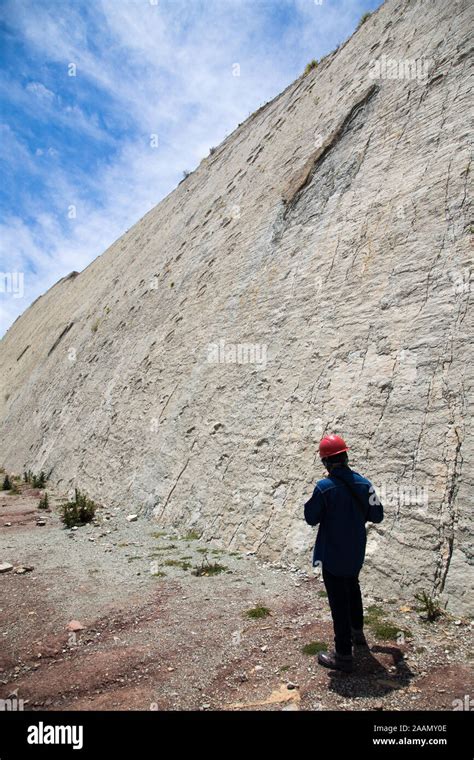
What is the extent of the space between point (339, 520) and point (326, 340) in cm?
484

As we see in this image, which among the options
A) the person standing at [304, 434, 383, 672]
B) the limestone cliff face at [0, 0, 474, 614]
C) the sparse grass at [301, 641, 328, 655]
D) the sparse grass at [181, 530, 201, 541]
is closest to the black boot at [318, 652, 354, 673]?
the person standing at [304, 434, 383, 672]

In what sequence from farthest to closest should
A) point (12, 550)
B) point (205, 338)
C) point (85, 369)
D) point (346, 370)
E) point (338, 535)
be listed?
point (85, 369) → point (205, 338) → point (12, 550) → point (346, 370) → point (338, 535)

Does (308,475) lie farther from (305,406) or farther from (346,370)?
(346,370)

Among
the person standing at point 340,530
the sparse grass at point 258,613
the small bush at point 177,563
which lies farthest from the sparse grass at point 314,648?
the small bush at point 177,563

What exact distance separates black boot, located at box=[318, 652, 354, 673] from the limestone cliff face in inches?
62.2

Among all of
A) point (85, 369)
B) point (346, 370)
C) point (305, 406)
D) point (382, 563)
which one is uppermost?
point (85, 369)

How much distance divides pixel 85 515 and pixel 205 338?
5.54m

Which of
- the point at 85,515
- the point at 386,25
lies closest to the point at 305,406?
the point at 85,515

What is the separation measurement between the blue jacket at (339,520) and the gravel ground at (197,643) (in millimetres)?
978

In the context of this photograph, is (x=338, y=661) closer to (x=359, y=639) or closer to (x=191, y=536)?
(x=359, y=639)

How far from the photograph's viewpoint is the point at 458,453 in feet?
18.3

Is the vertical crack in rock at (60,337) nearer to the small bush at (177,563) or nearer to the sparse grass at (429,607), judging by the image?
the small bush at (177,563)

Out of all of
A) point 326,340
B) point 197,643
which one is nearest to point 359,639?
point 197,643

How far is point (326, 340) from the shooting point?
840 cm
